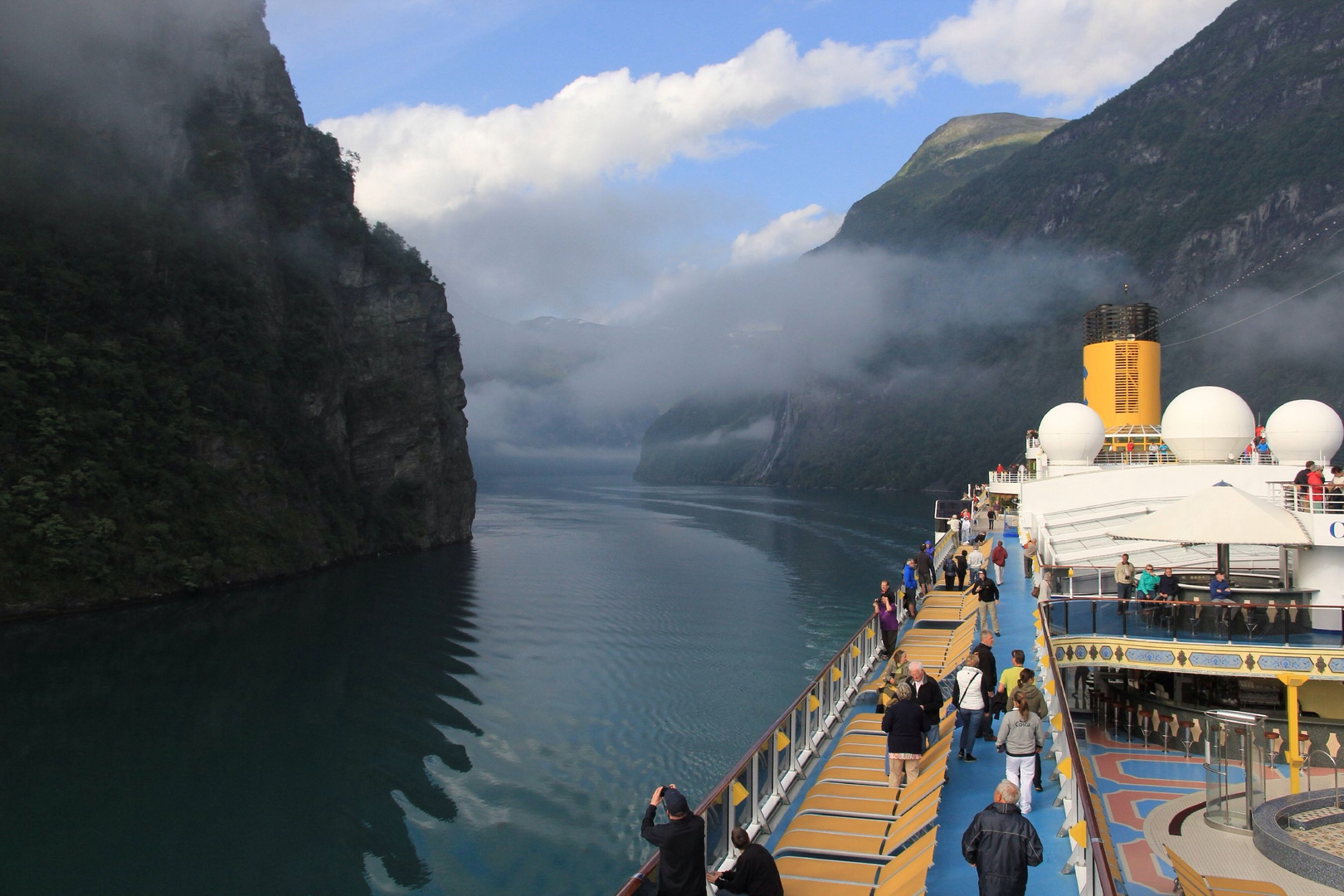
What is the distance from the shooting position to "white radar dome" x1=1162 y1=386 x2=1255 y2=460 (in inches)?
1151

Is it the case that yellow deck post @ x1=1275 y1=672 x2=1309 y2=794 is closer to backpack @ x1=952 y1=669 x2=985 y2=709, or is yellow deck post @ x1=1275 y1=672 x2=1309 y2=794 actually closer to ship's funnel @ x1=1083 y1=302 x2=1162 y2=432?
backpack @ x1=952 y1=669 x2=985 y2=709

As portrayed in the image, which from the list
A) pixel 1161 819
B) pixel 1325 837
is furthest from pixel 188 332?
pixel 1325 837

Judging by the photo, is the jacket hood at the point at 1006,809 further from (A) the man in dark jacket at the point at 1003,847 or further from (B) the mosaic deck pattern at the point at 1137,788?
(B) the mosaic deck pattern at the point at 1137,788

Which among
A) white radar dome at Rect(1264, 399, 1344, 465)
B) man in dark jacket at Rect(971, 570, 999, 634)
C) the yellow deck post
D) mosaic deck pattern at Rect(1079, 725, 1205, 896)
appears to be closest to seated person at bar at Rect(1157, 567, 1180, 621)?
the yellow deck post

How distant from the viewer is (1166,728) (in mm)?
16719

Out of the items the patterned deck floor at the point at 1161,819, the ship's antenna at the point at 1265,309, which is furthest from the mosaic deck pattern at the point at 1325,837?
the ship's antenna at the point at 1265,309

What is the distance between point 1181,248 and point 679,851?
569ft

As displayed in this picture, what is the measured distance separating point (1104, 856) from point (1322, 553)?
1619 cm

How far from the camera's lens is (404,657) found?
105 ft

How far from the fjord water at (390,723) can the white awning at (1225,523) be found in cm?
1070

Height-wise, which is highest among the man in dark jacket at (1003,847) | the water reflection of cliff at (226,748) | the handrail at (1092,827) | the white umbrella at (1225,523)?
the white umbrella at (1225,523)

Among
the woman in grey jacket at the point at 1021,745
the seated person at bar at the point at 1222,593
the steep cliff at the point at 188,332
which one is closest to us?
the woman in grey jacket at the point at 1021,745

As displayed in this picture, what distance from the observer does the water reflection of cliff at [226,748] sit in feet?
52.2

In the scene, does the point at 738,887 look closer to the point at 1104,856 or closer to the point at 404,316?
the point at 1104,856
